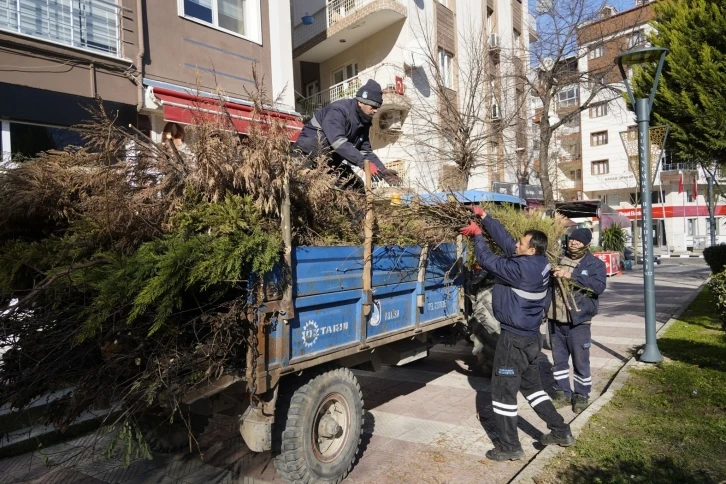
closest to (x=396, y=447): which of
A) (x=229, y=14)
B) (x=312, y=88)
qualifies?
(x=229, y=14)

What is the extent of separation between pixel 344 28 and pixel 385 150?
4551mm

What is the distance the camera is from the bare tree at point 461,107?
13453 mm

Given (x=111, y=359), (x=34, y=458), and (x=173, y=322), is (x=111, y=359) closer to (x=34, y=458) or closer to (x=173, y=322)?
(x=173, y=322)

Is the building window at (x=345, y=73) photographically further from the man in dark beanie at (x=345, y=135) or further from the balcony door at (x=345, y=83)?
the man in dark beanie at (x=345, y=135)

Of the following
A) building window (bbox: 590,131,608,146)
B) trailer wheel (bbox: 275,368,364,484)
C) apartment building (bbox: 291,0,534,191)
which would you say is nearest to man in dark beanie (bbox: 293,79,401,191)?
trailer wheel (bbox: 275,368,364,484)

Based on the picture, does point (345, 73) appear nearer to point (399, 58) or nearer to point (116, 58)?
point (399, 58)

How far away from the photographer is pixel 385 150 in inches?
753

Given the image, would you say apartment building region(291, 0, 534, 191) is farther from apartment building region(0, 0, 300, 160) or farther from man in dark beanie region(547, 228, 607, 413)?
man in dark beanie region(547, 228, 607, 413)

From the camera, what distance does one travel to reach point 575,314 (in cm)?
516

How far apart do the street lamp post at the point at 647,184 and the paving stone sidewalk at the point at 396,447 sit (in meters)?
0.53

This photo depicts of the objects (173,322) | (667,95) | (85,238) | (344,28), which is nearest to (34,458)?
(85,238)

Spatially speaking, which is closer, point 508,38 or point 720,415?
point 720,415

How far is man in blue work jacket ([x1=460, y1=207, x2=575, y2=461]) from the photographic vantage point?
4.04 meters

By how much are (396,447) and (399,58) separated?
16493mm
